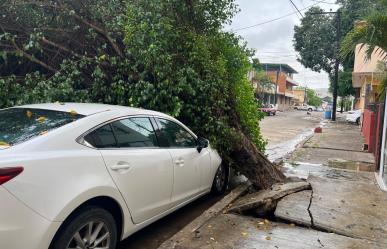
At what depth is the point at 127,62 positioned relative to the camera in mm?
5730

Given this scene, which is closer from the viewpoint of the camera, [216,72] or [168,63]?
[168,63]

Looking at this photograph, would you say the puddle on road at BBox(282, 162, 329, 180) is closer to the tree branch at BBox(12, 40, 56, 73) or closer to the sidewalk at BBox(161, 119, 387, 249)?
the sidewalk at BBox(161, 119, 387, 249)

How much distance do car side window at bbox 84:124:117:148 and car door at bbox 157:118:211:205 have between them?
0.83 metres

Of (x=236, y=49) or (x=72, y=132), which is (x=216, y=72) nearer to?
(x=236, y=49)

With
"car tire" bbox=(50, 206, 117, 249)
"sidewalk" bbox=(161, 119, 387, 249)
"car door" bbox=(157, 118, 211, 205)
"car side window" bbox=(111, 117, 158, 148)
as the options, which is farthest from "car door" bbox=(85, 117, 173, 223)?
"sidewalk" bbox=(161, 119, 387, 249)

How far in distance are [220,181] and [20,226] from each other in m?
3.77

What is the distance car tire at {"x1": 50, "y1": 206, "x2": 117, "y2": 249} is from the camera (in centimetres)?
285

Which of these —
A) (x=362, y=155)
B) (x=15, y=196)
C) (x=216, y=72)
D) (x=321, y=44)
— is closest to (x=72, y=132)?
(x=15, y=196)

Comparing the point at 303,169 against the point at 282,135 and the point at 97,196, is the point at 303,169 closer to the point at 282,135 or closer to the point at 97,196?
the point at 97,196

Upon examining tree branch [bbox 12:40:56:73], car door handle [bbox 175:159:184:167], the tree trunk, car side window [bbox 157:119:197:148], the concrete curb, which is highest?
tree branch [bbox 12:40:56:73]

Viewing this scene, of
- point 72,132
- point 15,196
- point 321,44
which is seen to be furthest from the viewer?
point 321,44

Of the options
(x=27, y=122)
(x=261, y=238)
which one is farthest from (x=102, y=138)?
(x=261, y=238)

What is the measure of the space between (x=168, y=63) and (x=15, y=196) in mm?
3423

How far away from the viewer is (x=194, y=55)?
5875 millimetres
